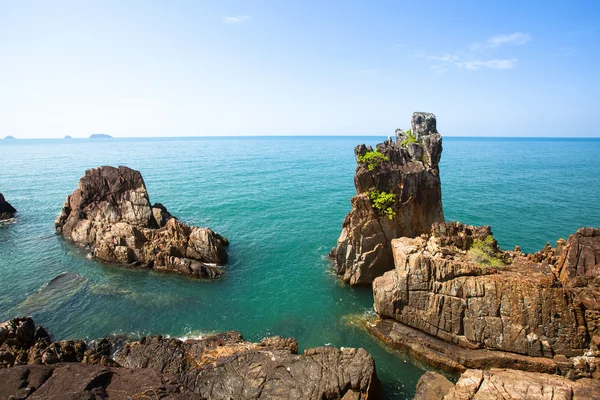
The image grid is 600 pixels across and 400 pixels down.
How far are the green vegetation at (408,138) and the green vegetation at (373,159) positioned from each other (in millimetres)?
3925

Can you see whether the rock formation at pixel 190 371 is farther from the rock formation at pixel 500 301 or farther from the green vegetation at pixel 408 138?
the green vegetation at pixel 408 138

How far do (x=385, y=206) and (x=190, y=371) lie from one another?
23.0m

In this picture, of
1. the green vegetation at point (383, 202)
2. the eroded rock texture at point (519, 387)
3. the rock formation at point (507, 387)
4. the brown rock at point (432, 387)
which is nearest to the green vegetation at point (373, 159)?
the green vegetation at point (383, 202)

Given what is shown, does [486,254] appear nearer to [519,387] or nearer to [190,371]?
[519,387]

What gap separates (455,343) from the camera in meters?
25.0

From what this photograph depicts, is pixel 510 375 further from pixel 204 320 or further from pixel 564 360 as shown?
pixel 204 320

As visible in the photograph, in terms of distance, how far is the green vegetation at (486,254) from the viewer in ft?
84.1

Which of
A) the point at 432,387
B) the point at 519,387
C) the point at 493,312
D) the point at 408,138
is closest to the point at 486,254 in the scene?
the point at 493,312

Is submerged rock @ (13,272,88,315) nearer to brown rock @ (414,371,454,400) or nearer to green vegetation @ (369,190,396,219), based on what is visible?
green vegetation @ (369,190,396,219)

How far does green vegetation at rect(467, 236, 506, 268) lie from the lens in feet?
84.1

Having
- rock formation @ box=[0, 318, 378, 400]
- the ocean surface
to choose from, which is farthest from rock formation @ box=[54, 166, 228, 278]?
rock formation @ box=[0, 318, 378, 400]

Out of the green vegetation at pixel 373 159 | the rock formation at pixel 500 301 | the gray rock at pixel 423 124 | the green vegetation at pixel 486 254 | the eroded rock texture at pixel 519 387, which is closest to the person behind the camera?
the eroded rock texture at pixel 519 387

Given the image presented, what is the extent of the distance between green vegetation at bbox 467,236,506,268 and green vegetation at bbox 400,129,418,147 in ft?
44.8

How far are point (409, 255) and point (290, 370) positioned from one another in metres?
13.6
